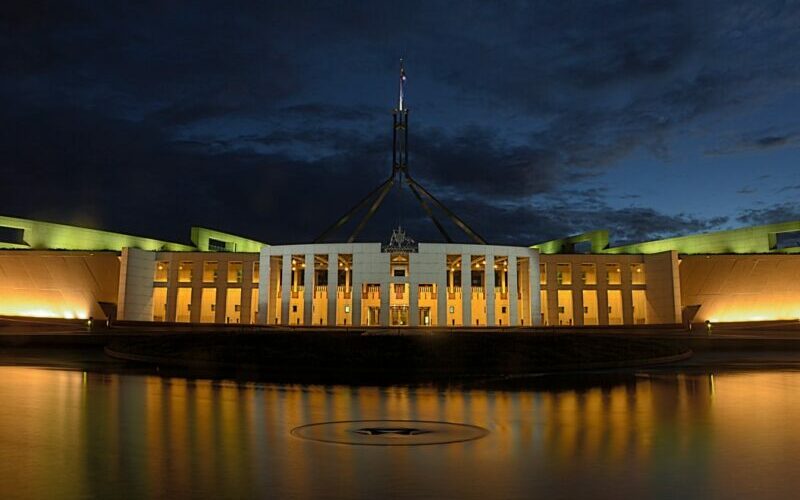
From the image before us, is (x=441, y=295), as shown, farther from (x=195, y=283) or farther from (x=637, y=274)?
(x=195, y=283)

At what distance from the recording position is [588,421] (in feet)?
36.4

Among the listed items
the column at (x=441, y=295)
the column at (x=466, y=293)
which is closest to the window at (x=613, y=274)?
the column at (x=466, y=293)

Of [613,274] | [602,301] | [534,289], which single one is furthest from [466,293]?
[613,274]

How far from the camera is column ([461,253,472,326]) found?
55438mm

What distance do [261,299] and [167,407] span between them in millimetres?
46959

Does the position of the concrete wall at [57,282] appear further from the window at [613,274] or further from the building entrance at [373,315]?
the window at [613,274]

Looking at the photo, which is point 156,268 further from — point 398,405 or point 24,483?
point 24,483

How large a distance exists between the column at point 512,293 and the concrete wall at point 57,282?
37.5m

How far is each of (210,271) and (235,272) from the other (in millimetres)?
2638

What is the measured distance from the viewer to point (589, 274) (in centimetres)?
6688

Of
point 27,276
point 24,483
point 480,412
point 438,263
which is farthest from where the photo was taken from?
point 27,276

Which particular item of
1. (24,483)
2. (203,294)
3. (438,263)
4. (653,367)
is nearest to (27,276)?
(203,294)

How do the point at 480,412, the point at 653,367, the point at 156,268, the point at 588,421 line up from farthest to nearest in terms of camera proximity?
the point at 156,268, the point at 653,367, the point at 480,412, the point at 588,421

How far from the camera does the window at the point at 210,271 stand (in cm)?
6459
